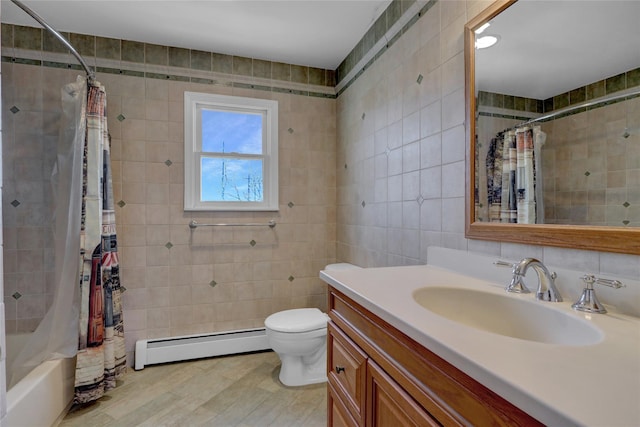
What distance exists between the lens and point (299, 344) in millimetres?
1961

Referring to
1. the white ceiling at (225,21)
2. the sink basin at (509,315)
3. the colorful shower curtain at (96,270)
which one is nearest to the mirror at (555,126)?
the sink basin at (509,315)

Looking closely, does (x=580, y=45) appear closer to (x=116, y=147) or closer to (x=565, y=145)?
(x=565, y=145)

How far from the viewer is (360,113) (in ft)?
7.63

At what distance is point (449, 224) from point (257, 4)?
1717 mm

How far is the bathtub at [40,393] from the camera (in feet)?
4.60

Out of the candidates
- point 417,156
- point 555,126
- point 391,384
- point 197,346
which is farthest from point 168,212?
point 555,126

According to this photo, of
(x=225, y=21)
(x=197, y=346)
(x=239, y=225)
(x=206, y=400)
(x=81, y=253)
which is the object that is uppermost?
(x=225, y=21)

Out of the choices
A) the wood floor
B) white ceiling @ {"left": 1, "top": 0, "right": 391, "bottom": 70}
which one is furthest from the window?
the wood floor

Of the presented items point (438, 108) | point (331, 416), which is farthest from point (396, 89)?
point (331, 416)

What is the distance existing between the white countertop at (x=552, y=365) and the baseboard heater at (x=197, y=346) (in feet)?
6.27

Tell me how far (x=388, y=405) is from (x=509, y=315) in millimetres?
466

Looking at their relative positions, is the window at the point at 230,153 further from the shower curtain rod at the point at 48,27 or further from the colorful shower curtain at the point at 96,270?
the shower curtain rod at the point at 48,27

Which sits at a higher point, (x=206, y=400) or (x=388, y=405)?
(x=388, y=405)

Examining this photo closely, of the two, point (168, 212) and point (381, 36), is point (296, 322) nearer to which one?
point (168, 212)
